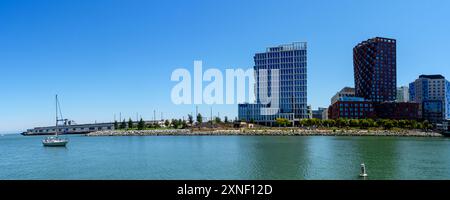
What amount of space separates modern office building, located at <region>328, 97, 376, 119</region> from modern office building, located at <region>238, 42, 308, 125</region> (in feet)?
42.9

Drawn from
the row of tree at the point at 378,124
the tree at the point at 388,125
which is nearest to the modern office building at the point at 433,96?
the row of tree at the point at 378,124

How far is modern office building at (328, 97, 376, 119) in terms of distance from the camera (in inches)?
4749

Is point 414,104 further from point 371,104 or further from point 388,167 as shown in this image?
point 388,167

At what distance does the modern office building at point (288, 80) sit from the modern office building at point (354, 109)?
13.1 meters

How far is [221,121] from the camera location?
130 metres

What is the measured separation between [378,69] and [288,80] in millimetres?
36654

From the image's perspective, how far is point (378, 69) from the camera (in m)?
139

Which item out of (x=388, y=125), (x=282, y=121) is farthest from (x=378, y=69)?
(x=282, y=121)

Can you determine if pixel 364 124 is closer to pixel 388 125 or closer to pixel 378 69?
pixel 388 125
